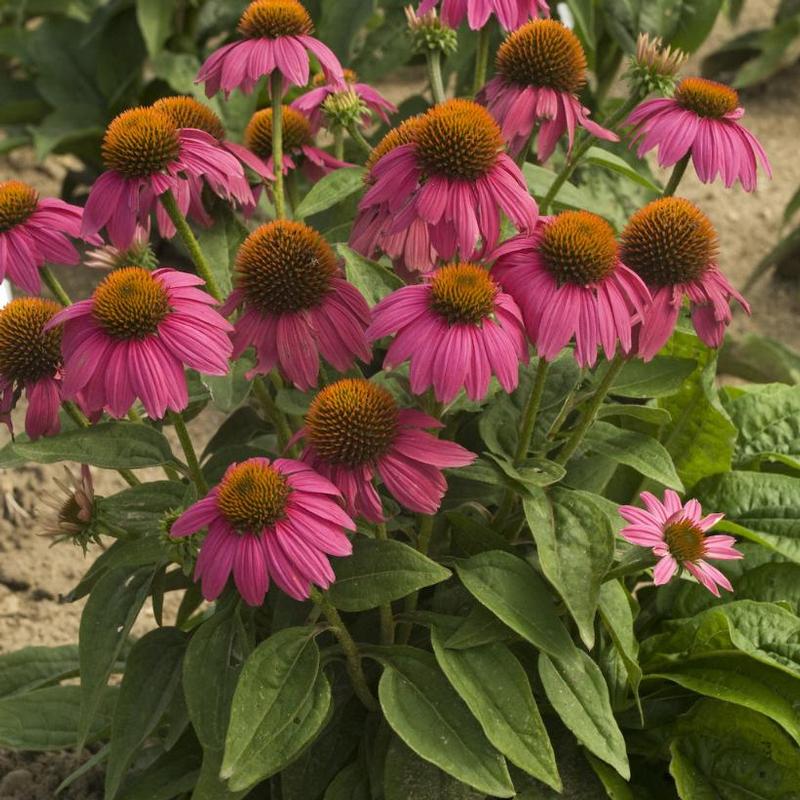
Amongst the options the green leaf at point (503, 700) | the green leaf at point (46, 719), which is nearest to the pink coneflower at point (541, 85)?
the green leaf at point (503, 700)

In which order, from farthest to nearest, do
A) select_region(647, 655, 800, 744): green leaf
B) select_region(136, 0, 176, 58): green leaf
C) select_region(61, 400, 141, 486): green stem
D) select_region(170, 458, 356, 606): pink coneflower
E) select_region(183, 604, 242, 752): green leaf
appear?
select_region(136, 0, 176, 58): green leaf, select_region(647, 655, 800, 744): green leaf, select_region(61, 400, 141, 486): green stem, select_region(183, 604, 242, 752): green leaf, select_region(170, 458, 356, 606): pink coneflower

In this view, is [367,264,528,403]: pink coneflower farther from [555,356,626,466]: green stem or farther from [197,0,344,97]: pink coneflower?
[197,0,344,97]: pink coneflower

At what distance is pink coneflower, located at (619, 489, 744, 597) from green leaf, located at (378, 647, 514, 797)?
331 millimetres

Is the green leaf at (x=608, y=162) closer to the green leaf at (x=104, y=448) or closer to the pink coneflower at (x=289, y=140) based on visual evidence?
the pink coneflower at (x=289, y=140)

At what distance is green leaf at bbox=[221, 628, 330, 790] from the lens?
1582 mm

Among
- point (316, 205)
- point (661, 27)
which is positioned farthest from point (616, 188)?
point (316, 205)

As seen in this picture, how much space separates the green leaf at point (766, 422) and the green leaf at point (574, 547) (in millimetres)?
765

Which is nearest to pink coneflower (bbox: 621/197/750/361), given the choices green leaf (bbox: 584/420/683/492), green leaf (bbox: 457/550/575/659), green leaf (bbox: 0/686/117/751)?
green leaf (bbox: 584/420/683/492)

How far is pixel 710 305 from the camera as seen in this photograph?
170 centimetres

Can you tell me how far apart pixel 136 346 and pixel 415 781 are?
738 mm

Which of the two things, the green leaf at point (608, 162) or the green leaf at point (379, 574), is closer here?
the green leaf at point (379, 574)

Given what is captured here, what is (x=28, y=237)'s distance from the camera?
177 cm

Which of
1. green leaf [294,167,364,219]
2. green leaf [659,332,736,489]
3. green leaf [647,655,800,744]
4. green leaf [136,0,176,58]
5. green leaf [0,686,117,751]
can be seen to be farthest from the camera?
green leaf [136,0,176,58]

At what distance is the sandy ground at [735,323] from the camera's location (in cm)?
292
